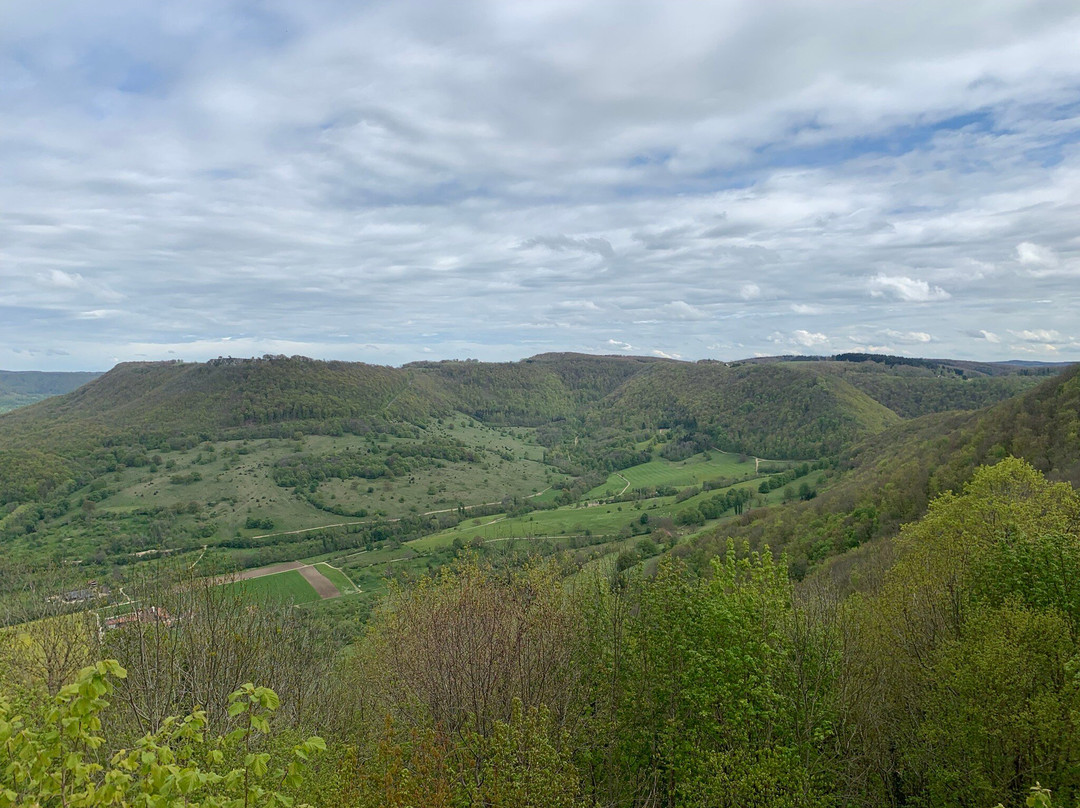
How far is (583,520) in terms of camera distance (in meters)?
163

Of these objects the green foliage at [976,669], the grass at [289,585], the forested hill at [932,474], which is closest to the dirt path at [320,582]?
the grass at [289,585]

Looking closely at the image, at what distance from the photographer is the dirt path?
111 metres

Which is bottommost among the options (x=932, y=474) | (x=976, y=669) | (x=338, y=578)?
(x=338, y=578)

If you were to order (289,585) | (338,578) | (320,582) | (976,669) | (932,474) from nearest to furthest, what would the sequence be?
1. (976,669)
2. (932,474)
3. (289,585)
4. (320,582)
5. (338,578)

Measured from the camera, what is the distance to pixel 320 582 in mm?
120500

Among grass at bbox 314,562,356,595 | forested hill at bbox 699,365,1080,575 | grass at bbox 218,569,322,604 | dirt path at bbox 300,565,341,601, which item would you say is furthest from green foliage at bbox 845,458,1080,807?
grass at bbox 314,562,356,595

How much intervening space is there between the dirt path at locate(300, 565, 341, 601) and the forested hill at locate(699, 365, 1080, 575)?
7117 cm

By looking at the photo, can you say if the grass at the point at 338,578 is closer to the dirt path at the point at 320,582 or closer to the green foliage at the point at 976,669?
the dirt path at the point at 320,582

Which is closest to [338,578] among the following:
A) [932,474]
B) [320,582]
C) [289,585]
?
[320,582]

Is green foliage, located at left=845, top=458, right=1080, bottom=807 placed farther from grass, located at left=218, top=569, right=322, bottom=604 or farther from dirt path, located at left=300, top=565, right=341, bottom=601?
dirt path, located at left=300, top=565, right=341, bottom=601

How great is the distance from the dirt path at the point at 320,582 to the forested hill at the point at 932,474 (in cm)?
7117

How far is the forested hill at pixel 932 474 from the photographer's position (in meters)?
64.4

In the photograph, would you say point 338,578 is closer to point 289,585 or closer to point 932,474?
point 289,585

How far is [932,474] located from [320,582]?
111167 mm
